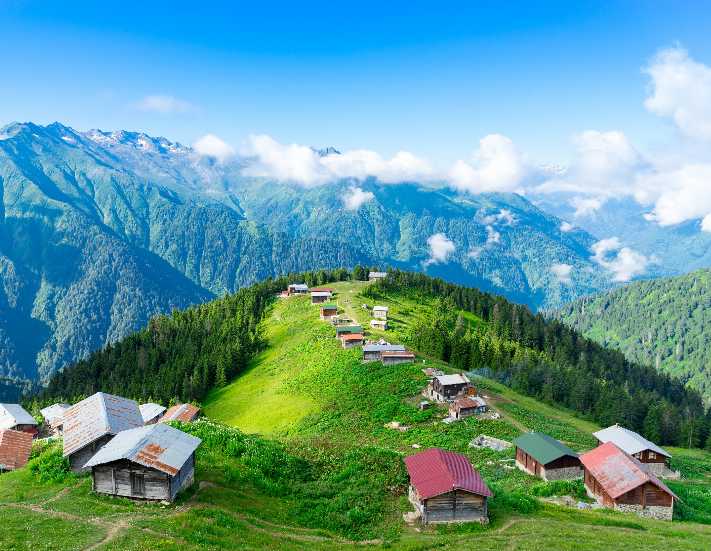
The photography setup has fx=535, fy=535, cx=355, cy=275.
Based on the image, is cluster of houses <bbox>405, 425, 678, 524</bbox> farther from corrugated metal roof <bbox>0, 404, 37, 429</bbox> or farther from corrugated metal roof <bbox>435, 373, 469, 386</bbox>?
corrugated metal roof <bbox>0, 404, 37, 429</bbox>

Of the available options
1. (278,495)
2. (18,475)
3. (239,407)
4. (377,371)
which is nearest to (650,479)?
(278,495)

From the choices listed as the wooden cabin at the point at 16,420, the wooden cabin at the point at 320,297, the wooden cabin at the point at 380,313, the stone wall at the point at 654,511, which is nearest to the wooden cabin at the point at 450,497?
the stone wall at the point at 654,511

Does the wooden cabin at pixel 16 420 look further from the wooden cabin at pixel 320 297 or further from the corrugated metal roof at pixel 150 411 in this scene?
the wooden cabin at pixel 320 297

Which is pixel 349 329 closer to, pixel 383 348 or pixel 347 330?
pixel 347 330

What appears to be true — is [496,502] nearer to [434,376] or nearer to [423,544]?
[423,544]

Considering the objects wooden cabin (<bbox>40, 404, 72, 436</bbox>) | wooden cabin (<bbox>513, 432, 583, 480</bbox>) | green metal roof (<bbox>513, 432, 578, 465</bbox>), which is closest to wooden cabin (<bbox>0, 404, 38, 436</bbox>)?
wooden cabin (<bbox>40, 404, 72, 436</bbox>)

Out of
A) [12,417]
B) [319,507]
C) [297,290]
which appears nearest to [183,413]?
[12,417]
